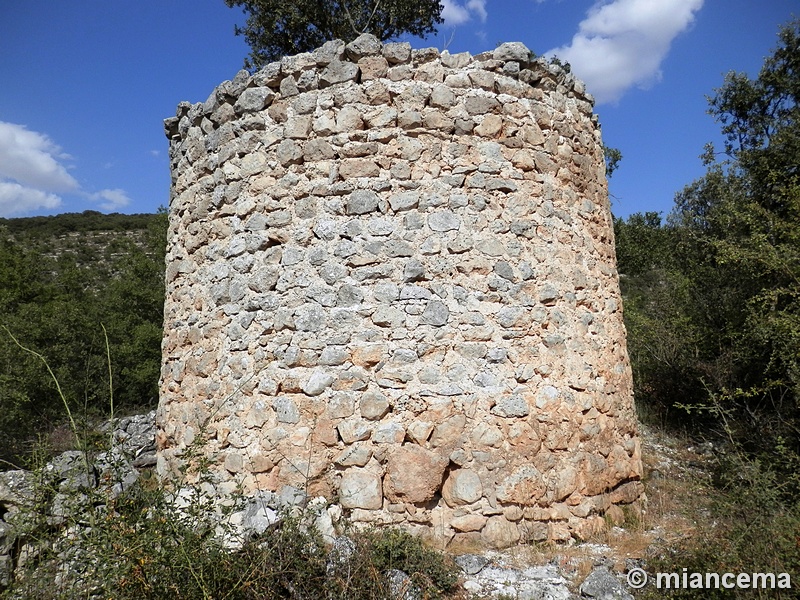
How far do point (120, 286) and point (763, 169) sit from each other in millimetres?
15418

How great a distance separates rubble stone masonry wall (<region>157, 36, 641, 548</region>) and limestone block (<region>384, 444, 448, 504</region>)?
0.02 metres

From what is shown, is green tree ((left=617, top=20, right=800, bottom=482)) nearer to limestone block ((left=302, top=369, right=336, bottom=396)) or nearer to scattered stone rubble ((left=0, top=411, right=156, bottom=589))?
limestone block ((left=302, top=369, right=336, bottom=396))

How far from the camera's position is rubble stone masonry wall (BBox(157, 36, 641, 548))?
4059 millimetres

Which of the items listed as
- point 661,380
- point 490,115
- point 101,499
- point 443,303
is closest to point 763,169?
point 661,380

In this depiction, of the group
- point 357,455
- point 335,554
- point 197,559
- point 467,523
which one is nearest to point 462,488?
point 467,523

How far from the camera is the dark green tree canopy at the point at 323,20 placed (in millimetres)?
11961

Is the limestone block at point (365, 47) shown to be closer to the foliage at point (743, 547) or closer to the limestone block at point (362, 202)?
the limestone block at point (362, 202)

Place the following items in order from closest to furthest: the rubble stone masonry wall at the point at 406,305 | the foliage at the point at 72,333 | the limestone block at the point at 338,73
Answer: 1. the rubble stone masonry wall at the point at 406,305
2. the limestone block at the point at 338,73
3. the foliage at the point at 72,333

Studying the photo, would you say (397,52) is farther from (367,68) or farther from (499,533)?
(499,533)

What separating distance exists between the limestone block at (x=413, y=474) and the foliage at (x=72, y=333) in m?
7.82

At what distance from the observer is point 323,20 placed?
39.7 ft

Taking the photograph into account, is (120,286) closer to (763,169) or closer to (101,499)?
(101,499)

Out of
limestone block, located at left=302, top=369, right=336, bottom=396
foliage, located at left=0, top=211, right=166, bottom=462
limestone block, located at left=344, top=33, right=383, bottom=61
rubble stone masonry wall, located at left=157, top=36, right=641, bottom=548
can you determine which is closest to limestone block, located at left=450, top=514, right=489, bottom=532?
rubble stone masonry wall, located at left=157, top=36, right=641, bottom=548
